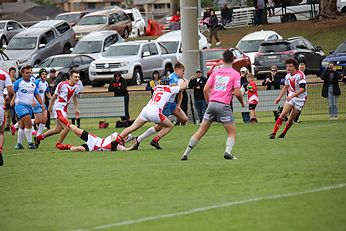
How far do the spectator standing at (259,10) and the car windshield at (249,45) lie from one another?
8511 mm

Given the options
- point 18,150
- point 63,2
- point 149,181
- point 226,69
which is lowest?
point 63,2

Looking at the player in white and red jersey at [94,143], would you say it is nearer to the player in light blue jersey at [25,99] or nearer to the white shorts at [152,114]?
the white shorts at [152,114]

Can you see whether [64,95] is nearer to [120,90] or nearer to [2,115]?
[2,115]

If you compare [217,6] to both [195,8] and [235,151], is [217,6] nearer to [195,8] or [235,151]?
[195,8]

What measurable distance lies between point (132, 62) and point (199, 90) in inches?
505

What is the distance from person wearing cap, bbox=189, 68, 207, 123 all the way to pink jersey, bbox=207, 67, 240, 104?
590 inches

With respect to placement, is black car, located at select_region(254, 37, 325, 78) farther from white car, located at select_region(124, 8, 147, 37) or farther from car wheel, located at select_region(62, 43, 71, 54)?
white car, located at select_region(124, 8, 147, 37)

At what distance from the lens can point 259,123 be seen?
1265 inches

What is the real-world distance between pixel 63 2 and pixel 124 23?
50160mm

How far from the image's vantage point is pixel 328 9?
58.8m

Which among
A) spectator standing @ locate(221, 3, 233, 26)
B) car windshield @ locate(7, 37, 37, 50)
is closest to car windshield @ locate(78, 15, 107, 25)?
spectator standing @ locate(221, 3, 233, 26)

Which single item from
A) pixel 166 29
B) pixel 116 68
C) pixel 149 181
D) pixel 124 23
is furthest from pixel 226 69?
pixel 166 29

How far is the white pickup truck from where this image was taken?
45.6 m

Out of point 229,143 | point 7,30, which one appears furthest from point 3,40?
point 229,143
